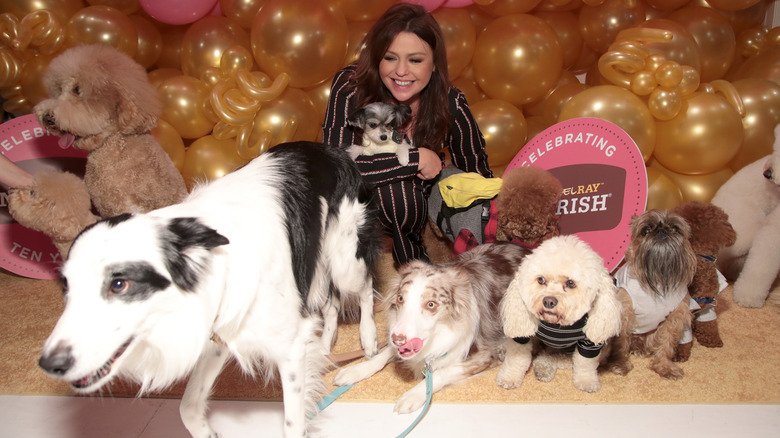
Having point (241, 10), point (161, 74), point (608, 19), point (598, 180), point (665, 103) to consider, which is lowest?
point (598, 180)

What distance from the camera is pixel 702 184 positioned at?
3234 mm

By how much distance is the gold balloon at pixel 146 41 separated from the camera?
11.7 feet

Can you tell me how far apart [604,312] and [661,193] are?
1.58 metres

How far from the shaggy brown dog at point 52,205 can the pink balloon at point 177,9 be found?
4.44 feet

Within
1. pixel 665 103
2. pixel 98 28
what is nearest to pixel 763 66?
pixel 665 103

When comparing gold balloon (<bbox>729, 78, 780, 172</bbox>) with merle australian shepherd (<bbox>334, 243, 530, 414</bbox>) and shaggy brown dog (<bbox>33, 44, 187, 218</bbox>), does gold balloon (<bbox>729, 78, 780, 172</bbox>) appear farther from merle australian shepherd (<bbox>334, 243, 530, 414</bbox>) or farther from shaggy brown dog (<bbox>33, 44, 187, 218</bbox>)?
shaggy brown dog (<bbox>33, 44, 187, 218</bbox>)

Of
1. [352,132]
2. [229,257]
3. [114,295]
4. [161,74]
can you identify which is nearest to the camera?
[114,295]

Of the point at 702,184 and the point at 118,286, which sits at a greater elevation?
the point at 118,286

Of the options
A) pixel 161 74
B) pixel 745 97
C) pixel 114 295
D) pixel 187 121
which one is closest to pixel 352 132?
pixel 187 121

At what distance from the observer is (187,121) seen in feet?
10.9

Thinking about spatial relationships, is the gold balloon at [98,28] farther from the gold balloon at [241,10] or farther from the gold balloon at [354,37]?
the gold balloon at [354,37]

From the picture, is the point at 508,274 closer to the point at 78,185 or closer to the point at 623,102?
the point at 623,102

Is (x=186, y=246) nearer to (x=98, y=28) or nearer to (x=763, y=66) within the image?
(x=98, y=28)

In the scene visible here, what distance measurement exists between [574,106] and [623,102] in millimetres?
276
